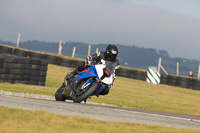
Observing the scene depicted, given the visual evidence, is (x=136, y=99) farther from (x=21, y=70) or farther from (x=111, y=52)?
(x=111, y=52)

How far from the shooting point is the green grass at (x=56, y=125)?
18.1ft

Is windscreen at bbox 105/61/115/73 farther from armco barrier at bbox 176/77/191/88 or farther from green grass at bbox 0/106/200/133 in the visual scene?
armco barrier at bbox 176/77/191/88

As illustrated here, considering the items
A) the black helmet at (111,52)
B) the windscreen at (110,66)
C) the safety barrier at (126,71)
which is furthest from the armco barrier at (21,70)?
the safety barrier at (126,71)

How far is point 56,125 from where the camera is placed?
19.1ft

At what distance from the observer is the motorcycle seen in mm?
9859

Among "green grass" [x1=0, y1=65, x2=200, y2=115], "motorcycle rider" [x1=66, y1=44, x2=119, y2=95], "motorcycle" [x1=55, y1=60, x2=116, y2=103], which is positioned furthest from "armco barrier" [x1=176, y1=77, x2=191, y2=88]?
"motorcycle" [x1=55, y1=60, x2=116, y2=103]

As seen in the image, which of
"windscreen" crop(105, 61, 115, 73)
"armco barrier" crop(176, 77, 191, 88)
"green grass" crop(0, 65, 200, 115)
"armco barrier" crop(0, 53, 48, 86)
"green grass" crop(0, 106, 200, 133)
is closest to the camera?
"green grass" crop(0, 106, 200, 133)

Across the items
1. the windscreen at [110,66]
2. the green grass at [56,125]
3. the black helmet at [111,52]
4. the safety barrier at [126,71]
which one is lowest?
the green grass at [56,125]

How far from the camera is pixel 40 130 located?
17.7ft

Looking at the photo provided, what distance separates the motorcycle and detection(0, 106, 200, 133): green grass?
3.19 m

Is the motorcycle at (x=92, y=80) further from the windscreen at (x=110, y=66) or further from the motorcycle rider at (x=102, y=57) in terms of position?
the motorcycle rider at (x=102, y=57)

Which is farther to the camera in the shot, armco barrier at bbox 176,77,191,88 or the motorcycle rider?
armco barrier at bbox 176,77,191,88

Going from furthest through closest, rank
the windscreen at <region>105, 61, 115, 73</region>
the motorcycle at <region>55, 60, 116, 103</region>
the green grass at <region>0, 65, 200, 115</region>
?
the green grass at <region>0, 65, 200, 115</region> → the windscreen at <region>105, 61, 115, 73</region> → the motorcycle at <region>55, 60, 116, 103</region>

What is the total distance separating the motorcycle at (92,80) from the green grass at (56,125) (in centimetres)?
319
